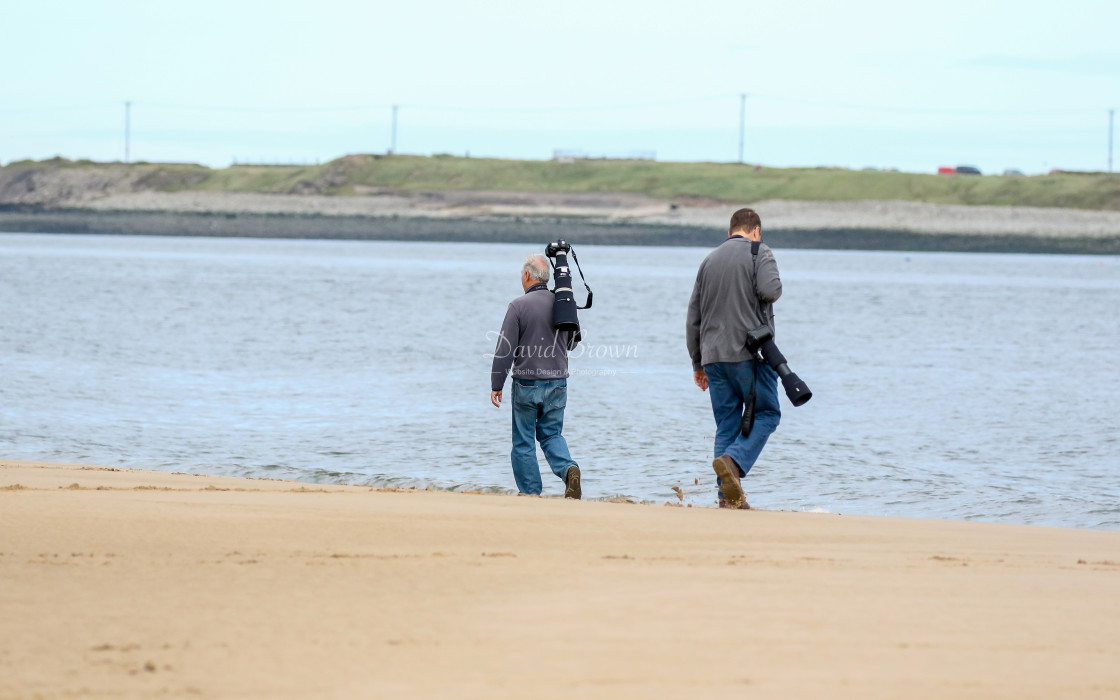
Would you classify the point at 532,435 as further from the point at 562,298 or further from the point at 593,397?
the point at 593,397

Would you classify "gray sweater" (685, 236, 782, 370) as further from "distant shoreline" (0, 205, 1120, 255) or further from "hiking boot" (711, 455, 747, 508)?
"distant shoreline" (0, 205, 1120, 255)

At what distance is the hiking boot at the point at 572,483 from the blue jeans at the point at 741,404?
93 cm

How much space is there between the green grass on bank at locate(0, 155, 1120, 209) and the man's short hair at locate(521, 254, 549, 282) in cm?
8447

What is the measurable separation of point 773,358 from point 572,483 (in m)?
1.53

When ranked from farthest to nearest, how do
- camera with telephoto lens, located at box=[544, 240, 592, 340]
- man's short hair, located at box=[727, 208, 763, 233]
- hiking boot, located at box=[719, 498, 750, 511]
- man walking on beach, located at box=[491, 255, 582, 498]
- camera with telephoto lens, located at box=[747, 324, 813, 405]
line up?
man walking on beach, located at box=[491, 255, 582, 498] < camera with telephoto lens, located at box=[544, 240, 592, 340] < man's short hair, located at box=[727, 208, 763, 233] < hiking boot, located at box=[719, 498, 750, 511] < camera with telephoto lens, located at box=[747, 324, 813, 405]

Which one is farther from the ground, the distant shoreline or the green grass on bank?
the green grass on bank

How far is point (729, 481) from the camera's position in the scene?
732cm

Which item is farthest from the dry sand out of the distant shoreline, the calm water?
the distant shoreline

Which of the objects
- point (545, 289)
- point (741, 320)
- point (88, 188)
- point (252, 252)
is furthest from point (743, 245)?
point (88, 188)

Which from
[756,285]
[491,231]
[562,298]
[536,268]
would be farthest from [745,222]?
[491,231]

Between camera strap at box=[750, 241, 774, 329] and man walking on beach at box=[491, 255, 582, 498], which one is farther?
man walking on beach at box=[491, 255, 582, 498]

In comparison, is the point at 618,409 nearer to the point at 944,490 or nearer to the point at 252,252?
the point at 944,490

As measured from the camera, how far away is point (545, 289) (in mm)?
→ 7992

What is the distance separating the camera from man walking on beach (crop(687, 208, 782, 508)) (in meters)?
7.36
